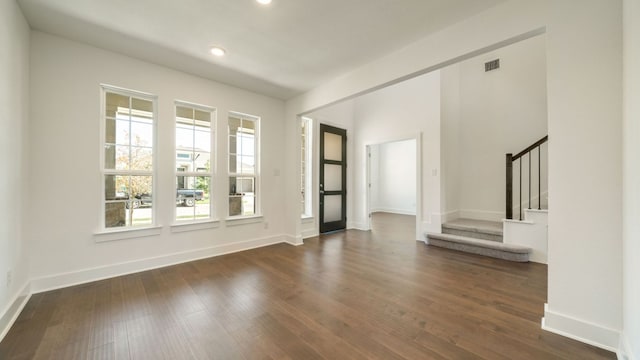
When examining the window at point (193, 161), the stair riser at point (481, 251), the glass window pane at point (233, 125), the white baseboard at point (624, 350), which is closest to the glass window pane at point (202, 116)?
the window at point (193, 161)

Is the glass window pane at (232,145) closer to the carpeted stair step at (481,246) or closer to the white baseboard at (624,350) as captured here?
the carpeted stair step at (481,246)

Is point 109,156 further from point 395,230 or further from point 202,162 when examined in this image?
point 395,230

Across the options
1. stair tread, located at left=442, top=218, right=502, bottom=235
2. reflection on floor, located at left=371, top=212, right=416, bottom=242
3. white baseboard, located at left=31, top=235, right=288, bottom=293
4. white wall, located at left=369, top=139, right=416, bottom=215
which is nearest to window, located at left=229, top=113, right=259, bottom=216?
white baseboard, located at left=31, top=235, right=288, bottom=293

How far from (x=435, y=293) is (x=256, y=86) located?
12.8 ft

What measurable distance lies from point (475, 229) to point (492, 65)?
3.39 meters

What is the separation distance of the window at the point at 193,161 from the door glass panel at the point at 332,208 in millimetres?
2617

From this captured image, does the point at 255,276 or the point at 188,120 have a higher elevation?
the point at 188,120

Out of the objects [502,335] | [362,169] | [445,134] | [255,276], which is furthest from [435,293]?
[362,169]

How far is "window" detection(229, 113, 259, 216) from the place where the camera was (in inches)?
167

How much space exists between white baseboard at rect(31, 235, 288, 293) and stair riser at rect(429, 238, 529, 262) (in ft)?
10.8

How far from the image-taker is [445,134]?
4.95m

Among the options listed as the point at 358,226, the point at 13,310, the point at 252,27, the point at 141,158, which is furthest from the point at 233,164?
the point at 358,226

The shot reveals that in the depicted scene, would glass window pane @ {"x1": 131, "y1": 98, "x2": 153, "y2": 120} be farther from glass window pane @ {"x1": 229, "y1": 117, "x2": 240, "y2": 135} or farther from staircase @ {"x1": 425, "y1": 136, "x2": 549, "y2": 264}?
staircase @ {"x1": 425, "y1": 136, "x2": 549, "y2": 264}

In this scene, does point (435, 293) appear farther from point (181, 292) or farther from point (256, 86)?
point (256, 86)
